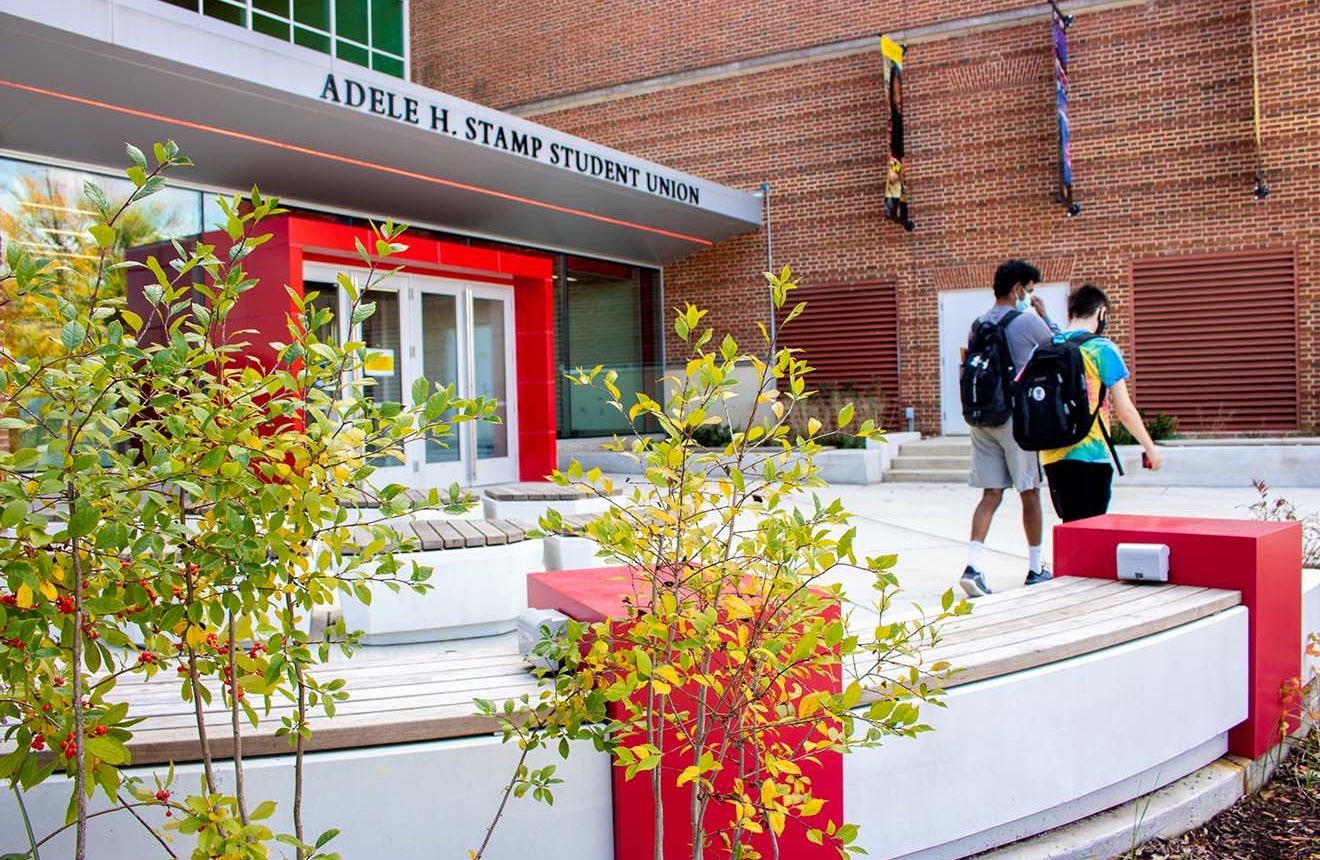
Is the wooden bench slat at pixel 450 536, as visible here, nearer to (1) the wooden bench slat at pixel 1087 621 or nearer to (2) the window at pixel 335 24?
(1) the wooden bench slat at pixel 1087 621

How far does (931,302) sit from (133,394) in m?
15.2

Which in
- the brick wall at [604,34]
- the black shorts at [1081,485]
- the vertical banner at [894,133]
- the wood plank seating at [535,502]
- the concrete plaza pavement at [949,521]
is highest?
the brick wall at [604,34]

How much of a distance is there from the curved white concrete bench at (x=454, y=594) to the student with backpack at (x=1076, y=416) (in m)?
2.46

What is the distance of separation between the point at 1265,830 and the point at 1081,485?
1.92m

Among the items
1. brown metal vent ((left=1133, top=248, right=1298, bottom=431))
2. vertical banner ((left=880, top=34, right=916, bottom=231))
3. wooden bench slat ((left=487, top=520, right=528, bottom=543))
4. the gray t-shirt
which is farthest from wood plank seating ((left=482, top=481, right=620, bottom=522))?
brown metal vent ((left=1133, top=248, right=1298, bottom=431))

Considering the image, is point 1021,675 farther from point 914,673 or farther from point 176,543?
point 176,543

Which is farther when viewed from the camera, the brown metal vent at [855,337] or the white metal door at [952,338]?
the brown metal vent at [855,337]

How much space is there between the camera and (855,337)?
54.3ft

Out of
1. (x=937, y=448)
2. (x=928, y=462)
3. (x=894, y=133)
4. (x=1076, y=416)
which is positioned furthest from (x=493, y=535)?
(x=894, y=133)

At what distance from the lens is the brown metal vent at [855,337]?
53.4 ft

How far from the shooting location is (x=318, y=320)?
5.92 ft

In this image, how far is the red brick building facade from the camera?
548 inches

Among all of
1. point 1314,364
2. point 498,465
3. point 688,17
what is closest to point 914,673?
point 498,465

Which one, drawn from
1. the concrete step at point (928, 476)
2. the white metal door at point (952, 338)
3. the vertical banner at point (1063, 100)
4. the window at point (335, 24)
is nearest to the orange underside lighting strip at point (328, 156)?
the window at point (335, 24)
